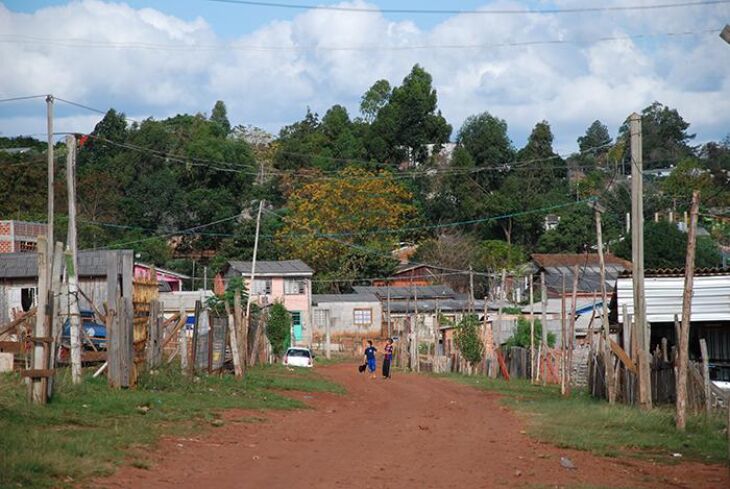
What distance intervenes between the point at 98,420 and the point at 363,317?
5896 cm

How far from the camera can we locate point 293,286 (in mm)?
74688

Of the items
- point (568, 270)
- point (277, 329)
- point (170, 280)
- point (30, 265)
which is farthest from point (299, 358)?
point (568, 270)

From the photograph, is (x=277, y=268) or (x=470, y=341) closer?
(x=470, y=341)

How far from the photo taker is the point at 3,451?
12.9m

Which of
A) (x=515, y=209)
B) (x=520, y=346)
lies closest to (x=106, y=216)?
(x=515, y=209)

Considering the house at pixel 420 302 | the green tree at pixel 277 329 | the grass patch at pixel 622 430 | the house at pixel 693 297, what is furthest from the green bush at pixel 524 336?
the house at pixel 420 302

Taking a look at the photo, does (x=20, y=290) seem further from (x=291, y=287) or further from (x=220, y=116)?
(x=220, y=116)

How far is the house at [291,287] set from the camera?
73.7 m

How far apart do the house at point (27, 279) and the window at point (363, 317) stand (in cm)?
2937

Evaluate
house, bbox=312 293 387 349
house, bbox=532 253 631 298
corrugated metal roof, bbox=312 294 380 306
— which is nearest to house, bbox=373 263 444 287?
corrugated metal roof, bbox=312 294 380 306

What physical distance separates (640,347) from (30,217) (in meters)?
54.9

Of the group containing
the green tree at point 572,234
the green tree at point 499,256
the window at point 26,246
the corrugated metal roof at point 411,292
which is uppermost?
the green tree at point 572,234

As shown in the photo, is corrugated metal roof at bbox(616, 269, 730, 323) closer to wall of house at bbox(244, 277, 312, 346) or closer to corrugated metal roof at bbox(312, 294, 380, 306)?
wall of house at bbox(244, 277, 312, 346)

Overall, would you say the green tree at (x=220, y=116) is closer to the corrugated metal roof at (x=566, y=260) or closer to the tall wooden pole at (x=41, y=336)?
the corrugated metal roof at (x=566, y=260)
